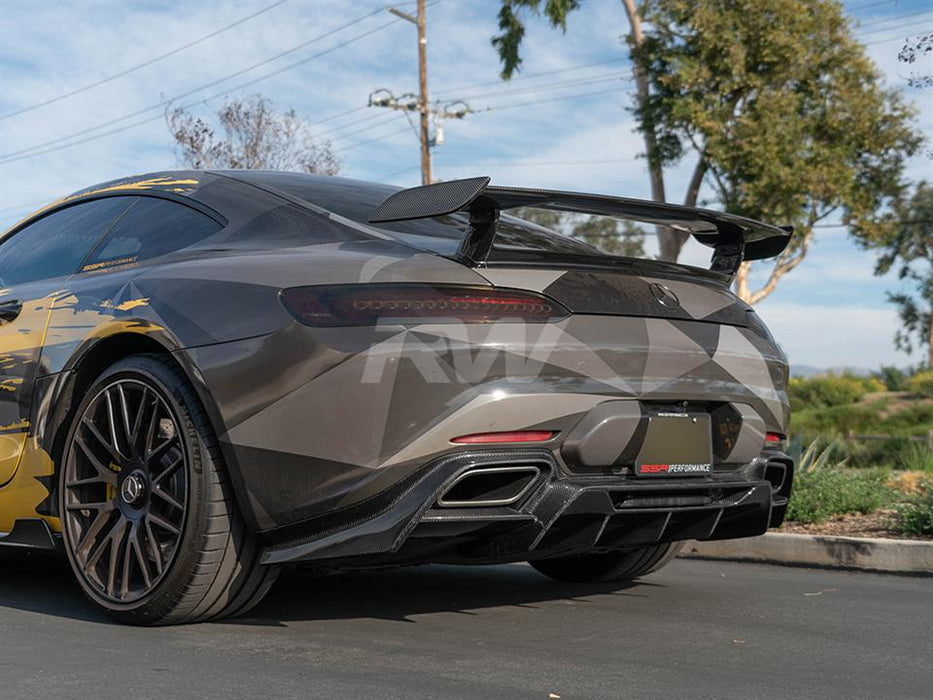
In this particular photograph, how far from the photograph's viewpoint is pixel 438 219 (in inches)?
170

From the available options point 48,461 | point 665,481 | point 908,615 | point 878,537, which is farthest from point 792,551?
point 48,461

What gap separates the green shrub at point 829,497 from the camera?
7.38m

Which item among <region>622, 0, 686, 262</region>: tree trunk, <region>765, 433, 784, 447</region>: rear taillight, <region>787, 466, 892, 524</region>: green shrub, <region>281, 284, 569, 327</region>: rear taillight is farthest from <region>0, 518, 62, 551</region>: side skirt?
<region>622, 0, 686, 262</region>: tree trunk

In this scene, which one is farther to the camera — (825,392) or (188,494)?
(825,392)

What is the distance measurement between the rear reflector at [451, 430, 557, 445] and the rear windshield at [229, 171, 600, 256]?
615mm

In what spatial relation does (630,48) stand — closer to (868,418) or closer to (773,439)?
(868,418)

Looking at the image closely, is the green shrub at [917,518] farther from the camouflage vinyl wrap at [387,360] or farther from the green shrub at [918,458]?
the green shrub at [918,458]

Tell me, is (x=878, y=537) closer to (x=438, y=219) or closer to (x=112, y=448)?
(x=438, y=219)

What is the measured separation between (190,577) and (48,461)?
0.93m

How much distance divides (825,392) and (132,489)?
2355 centimetres

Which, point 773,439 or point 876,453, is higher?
point 773,439

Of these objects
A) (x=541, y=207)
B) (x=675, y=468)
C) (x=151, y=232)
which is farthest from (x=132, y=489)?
(x=675, y=468)

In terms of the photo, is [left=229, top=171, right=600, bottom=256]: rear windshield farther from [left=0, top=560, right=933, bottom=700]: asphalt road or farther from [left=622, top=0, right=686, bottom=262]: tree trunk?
[left=622, top=0, right=686, bottom=262]: tree trunk

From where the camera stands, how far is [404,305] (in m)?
3.65
